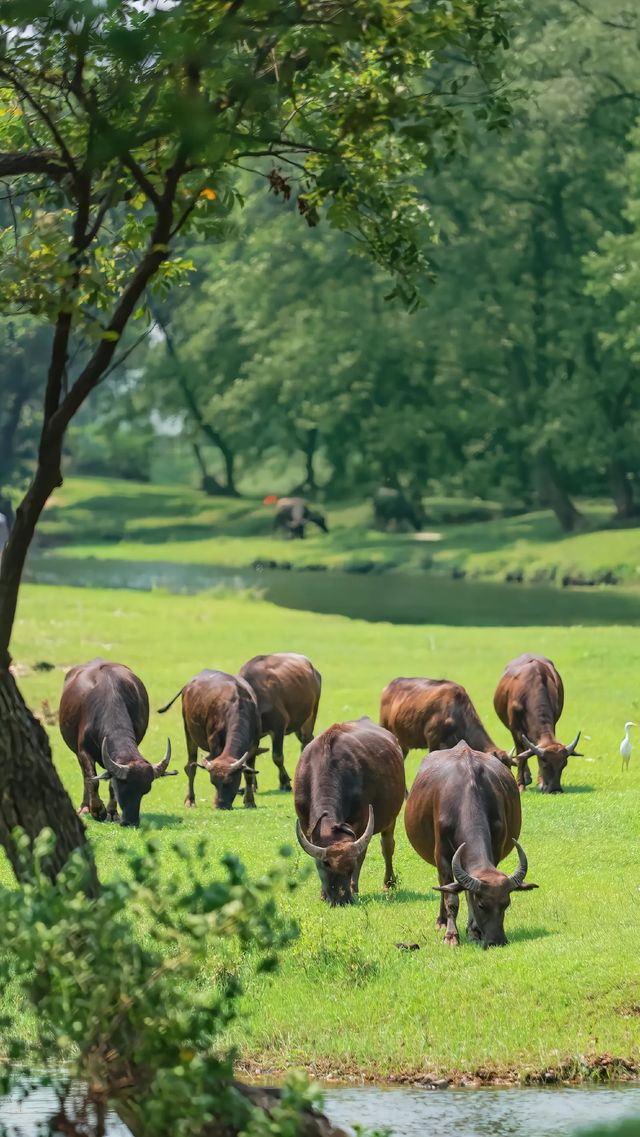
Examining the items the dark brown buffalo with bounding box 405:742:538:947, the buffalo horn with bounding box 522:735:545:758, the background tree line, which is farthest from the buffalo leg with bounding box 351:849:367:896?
the background tree line

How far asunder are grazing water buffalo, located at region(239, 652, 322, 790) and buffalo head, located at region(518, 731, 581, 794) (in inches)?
137

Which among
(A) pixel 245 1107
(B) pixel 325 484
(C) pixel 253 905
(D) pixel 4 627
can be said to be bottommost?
(A) pixel 245 1107

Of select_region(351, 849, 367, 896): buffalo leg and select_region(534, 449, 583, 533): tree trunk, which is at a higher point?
select_region(534, 449, 583, 533): tree trunk

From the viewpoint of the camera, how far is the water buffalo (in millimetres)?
77062

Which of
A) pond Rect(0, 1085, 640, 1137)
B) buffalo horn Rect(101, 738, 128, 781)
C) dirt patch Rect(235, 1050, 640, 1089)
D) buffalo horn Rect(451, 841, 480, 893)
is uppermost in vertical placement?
buffalo horn Rect(101, 738, 128, 781)

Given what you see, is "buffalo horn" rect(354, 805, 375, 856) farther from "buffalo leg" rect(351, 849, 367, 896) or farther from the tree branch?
the tree branch

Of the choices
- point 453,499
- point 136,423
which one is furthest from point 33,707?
point 136,423

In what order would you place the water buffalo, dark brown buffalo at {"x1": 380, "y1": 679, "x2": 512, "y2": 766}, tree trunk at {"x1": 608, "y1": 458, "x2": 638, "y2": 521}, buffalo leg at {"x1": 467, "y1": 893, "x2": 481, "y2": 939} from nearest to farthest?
buffalo leg at {"x1": 467, "y1": 893, "x2": 481, "y2": 939}
dark brown buffalo at {"x1": 380, "y1": 679, "x2": 512, "y2": 766}
tree trunk at {"x1": 608, "y1": 458, "x2": 638, "y2": 521}
the water buffalo

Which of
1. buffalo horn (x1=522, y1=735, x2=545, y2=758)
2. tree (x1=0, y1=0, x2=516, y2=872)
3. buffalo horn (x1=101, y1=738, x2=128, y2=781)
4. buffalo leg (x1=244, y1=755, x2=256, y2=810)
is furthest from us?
buffalo horn (x1=522, y1=735, x2=545, y2=758)

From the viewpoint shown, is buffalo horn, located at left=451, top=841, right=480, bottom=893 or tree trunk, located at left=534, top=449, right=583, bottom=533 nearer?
buffalo horn, located at left=451, top=841, right=480, bottom=893

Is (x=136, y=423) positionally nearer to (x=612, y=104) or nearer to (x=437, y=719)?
(x=612, y=104)

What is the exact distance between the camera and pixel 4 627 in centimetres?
1181

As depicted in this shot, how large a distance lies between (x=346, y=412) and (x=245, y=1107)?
2724 inches

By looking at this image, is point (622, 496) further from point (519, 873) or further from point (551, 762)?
point (519, 873)
